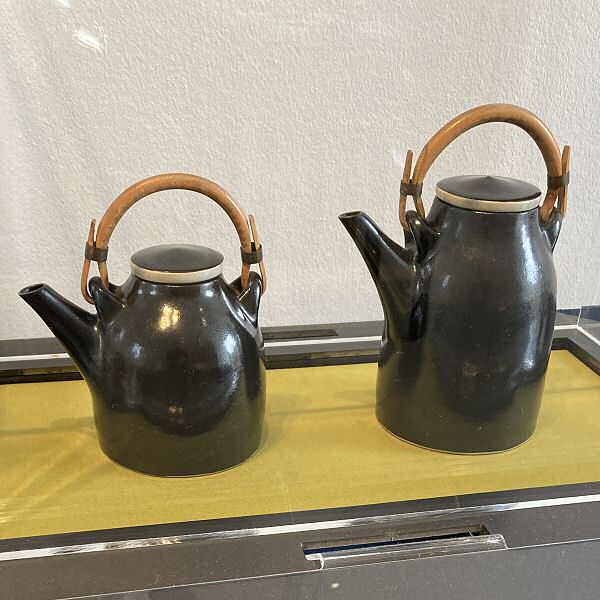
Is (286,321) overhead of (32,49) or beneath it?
beneath

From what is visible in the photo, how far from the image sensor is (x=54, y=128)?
2.82 ft

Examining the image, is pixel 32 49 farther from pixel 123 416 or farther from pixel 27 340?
pixel 123 416

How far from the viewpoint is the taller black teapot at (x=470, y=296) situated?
658 mm

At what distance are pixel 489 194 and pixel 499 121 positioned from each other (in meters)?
0.07

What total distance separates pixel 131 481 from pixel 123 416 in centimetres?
6

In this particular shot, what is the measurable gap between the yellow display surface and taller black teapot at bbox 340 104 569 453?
0.04 metres

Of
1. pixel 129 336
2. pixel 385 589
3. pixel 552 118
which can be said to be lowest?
pixel 385 589

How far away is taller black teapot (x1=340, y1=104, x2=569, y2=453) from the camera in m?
0.66

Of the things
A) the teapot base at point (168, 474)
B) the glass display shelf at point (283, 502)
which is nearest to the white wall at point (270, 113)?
the glass display shelf at point (283, 502)

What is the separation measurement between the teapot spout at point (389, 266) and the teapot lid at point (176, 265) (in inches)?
5.1

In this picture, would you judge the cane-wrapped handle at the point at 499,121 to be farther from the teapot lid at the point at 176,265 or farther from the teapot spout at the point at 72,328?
the teapot spout at the point at 72,328

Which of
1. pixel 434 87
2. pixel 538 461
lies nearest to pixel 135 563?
pixel 538 461

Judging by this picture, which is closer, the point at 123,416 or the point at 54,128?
the point at 123,416

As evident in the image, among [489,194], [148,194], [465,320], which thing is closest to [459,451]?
[465,320]
